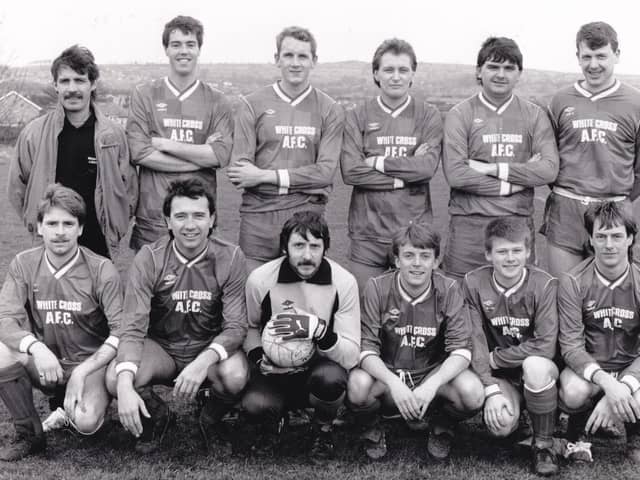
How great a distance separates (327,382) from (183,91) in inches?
85.1

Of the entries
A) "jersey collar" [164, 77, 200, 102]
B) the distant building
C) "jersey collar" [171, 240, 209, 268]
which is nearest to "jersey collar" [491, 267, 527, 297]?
"jersey collar" [171, 240, 209, 268]

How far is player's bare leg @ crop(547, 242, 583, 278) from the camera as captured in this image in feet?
15.4

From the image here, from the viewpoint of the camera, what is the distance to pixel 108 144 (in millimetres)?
4535

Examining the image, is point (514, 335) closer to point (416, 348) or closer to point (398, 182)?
point (416, 348)

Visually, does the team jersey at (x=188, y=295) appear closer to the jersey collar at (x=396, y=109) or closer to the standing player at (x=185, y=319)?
the standing player at (x=185, y=319)

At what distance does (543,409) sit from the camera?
3.82m

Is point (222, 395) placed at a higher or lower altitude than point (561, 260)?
lower

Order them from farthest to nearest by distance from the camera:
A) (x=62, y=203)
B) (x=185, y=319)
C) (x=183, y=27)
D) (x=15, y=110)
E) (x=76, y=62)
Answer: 1. (x=15, y=110)
2. (x=183, y=27)
3. (x=76, y=62)
4. (x=185, y=319)
5. (x=62, y=203)

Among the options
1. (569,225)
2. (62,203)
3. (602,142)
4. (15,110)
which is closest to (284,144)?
(62,203)

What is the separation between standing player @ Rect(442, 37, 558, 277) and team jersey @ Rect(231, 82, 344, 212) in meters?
0.75

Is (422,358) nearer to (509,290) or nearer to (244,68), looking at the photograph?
(509,290)

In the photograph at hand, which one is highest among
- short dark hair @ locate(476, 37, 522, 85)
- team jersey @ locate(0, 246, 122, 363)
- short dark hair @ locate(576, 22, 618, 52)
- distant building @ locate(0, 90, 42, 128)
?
distant building @ locate(0, 90, 42, 128)

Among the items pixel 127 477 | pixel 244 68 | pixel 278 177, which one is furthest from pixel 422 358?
pixel 244 68

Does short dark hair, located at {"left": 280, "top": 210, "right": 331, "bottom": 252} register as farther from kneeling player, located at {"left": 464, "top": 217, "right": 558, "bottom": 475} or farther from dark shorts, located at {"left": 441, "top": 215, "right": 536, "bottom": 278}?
dark shorts, located at {"left": 441, "top": 215, "right": 536, "bottom": 278}
